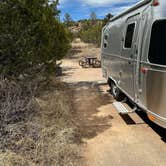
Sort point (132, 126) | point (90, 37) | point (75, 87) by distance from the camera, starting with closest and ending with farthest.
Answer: point (132, 126) → point (75, 87) → point (90, 37)

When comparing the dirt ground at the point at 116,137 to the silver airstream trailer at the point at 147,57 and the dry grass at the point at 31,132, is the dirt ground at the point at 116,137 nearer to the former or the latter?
the dry grass at the point at 31,132

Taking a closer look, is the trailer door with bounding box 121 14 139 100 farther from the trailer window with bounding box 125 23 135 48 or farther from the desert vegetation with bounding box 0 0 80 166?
the desert vegetation with bounding box 0 0 80 166

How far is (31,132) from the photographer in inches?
203

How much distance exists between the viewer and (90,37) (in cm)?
3572

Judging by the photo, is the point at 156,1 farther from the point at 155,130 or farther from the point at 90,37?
the point at 90,37

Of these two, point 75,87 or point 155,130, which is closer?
point 155,130

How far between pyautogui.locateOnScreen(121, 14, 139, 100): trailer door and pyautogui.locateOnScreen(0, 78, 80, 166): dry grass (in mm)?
1604

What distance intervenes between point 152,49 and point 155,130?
1984 millimetres

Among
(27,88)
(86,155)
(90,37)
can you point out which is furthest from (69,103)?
(90,37)

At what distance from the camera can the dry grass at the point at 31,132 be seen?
4.46m

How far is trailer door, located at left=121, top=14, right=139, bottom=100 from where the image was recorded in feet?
19.0

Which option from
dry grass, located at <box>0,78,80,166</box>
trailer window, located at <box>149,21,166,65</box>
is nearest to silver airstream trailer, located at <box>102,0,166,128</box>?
trailer window, located at <box>149,21,166,65</box>

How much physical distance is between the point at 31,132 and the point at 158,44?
281cm

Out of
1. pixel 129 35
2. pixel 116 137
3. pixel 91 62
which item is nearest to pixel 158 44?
pixel 129 35
